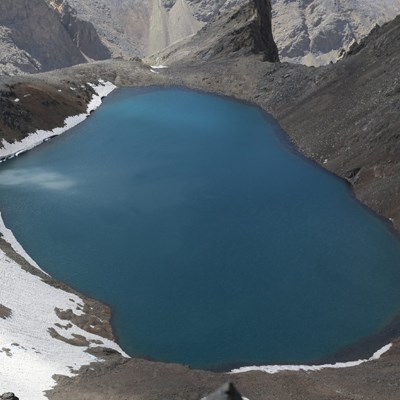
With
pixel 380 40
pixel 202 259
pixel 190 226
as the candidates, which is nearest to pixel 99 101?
pixel 380 40

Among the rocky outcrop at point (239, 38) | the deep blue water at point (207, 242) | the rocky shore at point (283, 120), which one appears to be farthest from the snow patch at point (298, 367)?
the rocky outcrop at point (239, 38)

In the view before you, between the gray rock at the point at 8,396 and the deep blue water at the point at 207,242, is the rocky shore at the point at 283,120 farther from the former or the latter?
the deep blue water at the point at 207,242

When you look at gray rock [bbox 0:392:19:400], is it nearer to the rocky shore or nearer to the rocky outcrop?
the rocky shore

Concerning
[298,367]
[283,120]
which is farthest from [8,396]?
[283,120]

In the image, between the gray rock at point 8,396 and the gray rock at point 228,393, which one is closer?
the gray rock at point 228,393

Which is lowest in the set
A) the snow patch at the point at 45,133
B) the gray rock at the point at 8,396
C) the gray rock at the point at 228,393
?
the gray rock at the point at 228,393

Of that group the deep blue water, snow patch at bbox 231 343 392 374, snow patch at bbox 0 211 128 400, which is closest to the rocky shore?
snow patch at bbox 0 211 128 400

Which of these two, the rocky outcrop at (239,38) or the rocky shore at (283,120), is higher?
the rocky outcrop at (239,38)
